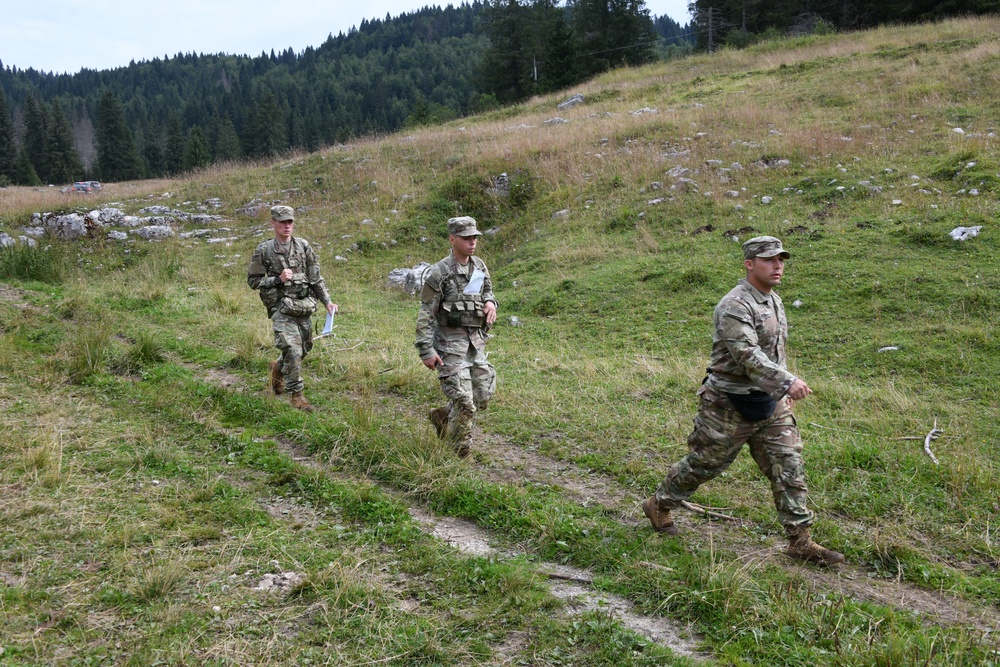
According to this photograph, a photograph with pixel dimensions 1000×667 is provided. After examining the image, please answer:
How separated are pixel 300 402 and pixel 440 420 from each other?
1914 mm

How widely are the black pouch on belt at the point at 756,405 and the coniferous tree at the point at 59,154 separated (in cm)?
7061

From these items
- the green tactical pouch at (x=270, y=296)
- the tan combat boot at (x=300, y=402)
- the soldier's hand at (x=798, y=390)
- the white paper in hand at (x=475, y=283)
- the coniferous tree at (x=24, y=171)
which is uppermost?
the coniferous tree at (x=24, y=171)

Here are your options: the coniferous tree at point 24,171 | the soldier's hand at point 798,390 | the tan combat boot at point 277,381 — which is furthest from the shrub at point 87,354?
the coniferous tree at point 24,171

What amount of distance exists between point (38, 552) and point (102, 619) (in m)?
0.97

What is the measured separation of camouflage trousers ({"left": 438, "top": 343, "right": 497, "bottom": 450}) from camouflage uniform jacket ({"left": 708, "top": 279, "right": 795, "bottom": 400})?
6.57 ft

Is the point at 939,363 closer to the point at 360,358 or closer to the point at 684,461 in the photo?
the point at 684,461

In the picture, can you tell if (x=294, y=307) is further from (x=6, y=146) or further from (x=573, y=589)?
(x=6, y=146)

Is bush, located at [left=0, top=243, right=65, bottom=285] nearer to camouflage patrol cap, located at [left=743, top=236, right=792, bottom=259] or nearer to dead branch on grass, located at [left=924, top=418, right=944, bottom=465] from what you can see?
camouflage patrol cap, located at [left=743, top=236, right=792, bottom=259]

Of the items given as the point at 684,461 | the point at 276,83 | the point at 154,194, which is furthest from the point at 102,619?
Answer: the point at 276,83

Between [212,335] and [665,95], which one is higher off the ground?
[665,95]

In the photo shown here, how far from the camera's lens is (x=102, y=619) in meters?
3.49

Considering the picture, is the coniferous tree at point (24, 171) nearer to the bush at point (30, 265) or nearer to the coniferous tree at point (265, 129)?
the coniferous tree at point (265, 129)

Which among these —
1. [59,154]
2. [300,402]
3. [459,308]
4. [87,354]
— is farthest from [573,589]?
[59,154]

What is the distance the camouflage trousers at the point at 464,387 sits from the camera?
5.50 meters
